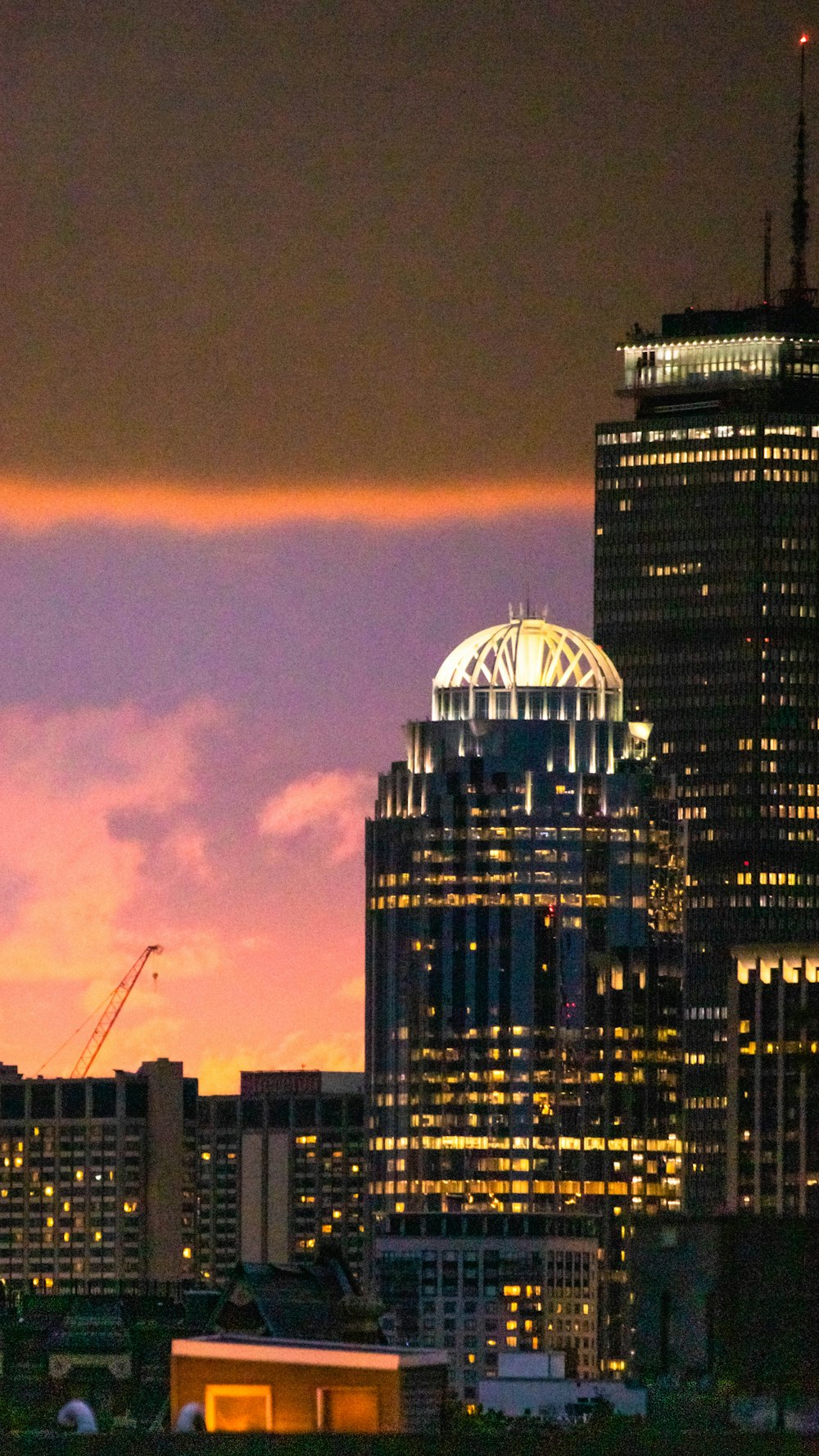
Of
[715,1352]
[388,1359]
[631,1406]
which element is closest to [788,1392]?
[715,1352]

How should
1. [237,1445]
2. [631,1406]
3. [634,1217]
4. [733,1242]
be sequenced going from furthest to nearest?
[631,1406] < [634,1217] < [733,1242] < [237,1445]

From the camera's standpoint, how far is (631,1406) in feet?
642

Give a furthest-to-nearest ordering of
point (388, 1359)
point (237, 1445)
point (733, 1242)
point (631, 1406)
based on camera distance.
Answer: point (631, 1406)
point (388, 1359)
point (733, 1242)
point (237, 1445)

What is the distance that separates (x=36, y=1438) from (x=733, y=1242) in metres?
19.7

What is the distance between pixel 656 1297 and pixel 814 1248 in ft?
17.5

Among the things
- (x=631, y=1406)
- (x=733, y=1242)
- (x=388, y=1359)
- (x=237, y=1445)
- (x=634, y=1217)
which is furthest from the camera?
(x=631, y=1406)

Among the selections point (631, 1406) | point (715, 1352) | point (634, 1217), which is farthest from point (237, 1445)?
point (631, 1406)

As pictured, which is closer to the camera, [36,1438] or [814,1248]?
[36,1438]

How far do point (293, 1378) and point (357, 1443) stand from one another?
20497 mm

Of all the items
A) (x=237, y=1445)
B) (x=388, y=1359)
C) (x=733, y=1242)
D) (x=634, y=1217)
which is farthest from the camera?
(x=634, y=1217)

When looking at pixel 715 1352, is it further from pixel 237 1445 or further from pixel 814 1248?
pixel 237 1445

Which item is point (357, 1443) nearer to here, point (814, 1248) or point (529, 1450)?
point (529, 1450)

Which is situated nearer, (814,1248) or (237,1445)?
(237,1445)

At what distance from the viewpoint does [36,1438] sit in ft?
370
